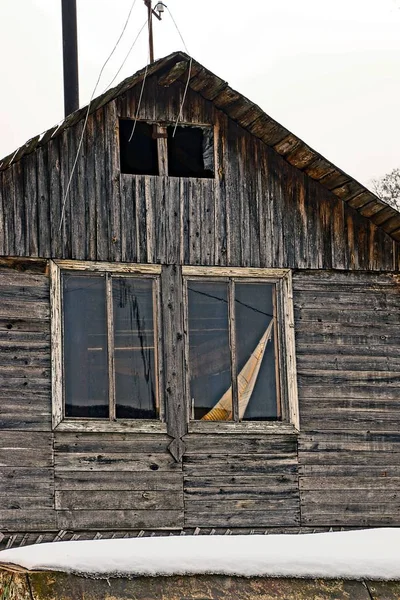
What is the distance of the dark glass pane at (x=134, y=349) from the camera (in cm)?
1487

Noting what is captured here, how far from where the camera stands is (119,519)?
1452 cm

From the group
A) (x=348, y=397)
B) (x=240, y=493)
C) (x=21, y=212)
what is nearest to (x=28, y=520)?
(x=240, y=493)

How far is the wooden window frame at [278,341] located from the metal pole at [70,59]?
16.7 ft

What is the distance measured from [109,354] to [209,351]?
117 cm

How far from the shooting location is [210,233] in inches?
608

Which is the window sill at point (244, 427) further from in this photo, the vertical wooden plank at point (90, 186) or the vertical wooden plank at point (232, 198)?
Answer: the vertical wooden plank at point (90, 186)

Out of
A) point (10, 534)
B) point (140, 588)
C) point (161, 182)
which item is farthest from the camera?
point (161, 182)

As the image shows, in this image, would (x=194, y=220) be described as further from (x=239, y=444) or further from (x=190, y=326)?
(x=239, y=444)

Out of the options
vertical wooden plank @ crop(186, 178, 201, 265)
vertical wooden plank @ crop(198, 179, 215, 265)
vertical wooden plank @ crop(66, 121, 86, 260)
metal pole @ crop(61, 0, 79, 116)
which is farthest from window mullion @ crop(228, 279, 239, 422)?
metal pole @ crop(61, 0, 79, 116)

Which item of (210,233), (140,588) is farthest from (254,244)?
(140,588)

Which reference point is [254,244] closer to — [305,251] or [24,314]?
[305,251]

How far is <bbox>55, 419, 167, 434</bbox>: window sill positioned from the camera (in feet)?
47.6

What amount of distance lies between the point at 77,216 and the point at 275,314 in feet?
8.29

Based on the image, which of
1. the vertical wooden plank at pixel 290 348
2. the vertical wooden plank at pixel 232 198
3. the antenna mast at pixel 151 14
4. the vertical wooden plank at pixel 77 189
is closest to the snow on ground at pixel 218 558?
the vertical wooden plank at pixel 290 348
